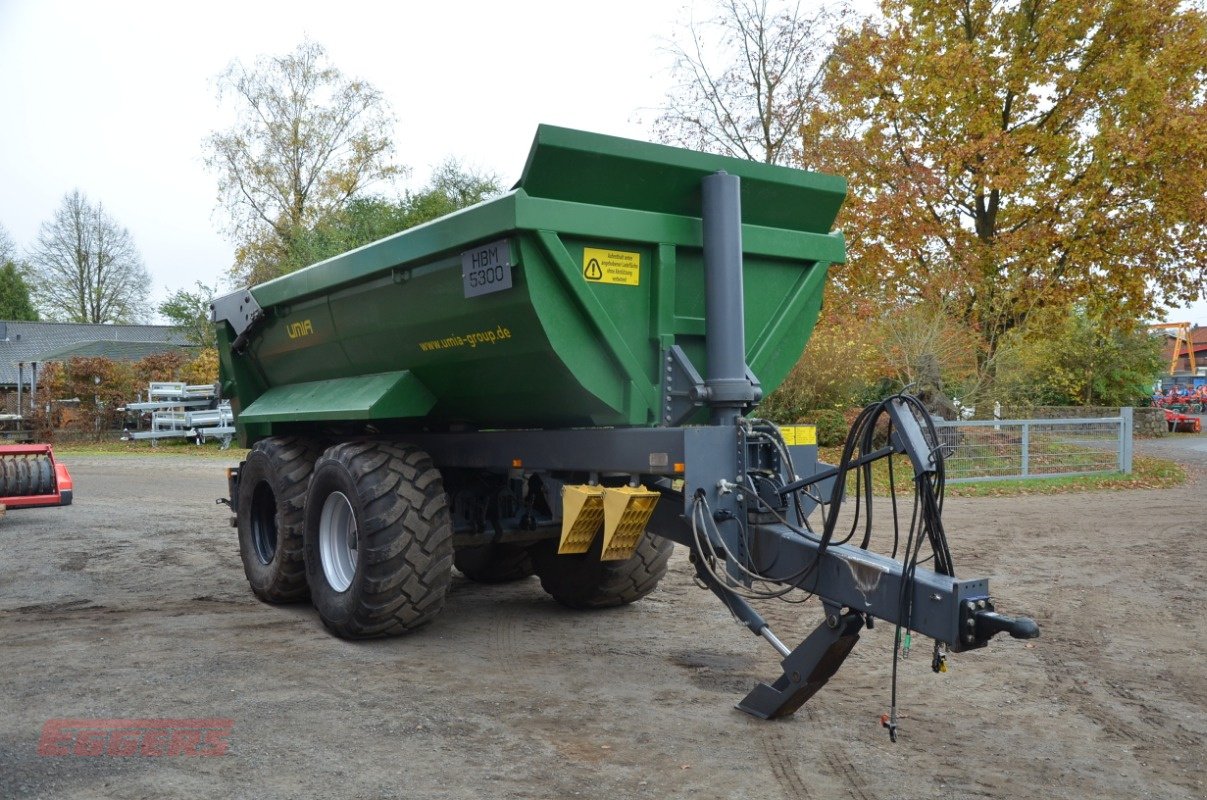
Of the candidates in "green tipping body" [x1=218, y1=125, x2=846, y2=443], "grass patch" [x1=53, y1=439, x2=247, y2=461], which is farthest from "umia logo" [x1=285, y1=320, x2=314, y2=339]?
"grass patch" [x1=53, y1=439, x2=247, y2=461]

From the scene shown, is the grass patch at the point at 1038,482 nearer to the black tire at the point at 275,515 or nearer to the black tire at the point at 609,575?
the black tire at the point at 609,575

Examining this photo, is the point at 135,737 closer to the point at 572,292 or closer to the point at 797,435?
the point at 572,292

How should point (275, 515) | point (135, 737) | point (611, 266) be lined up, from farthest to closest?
point (275, 515) < point (611, 266) < point (135, 737)

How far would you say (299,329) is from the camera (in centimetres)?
663

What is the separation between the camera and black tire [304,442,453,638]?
5.40m

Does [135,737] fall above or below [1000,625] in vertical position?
below

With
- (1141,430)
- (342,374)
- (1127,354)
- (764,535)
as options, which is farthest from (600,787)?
(1127,354)

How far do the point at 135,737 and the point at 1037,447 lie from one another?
1362 cm

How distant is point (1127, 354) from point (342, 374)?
1163 inches

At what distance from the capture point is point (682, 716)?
4402 mm

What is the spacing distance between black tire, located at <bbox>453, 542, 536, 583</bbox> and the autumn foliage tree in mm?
11840

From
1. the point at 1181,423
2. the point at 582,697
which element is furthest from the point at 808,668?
the point at 1181,423

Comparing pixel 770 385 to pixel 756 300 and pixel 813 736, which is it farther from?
pixel 813 736

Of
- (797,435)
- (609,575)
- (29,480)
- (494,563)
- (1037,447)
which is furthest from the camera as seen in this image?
(1037,447)
